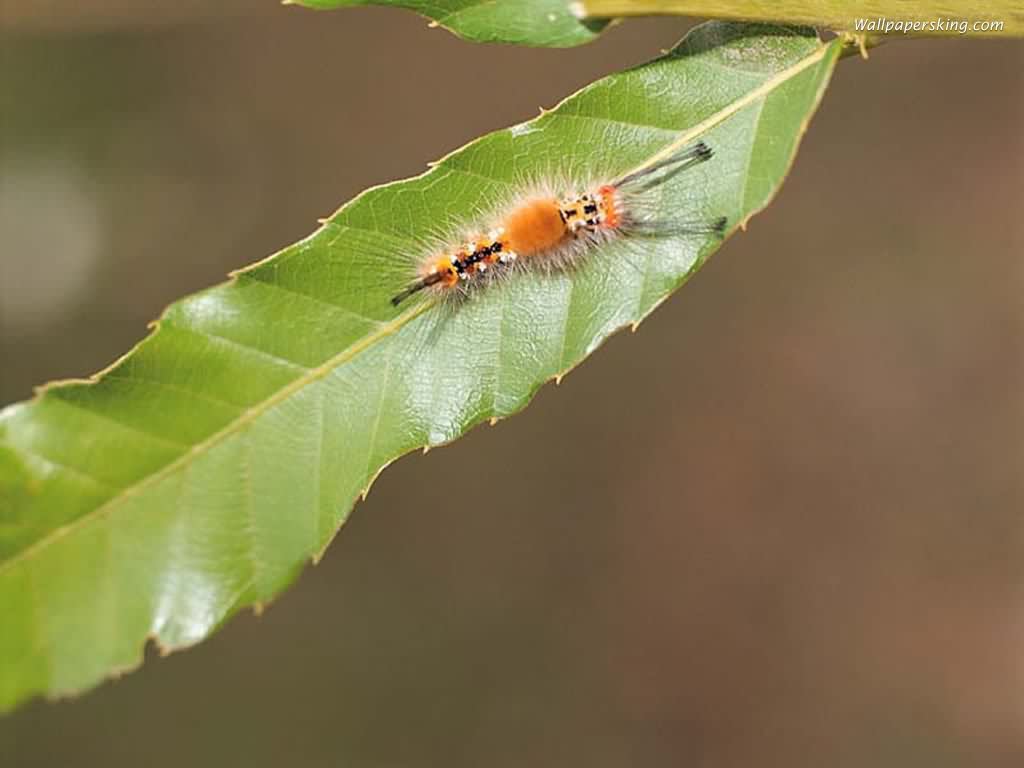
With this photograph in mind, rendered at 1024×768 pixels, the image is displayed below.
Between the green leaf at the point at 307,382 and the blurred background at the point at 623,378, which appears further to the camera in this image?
the blurred background at the point at 623,378

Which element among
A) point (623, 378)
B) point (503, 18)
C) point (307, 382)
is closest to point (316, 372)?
point (307, 382)

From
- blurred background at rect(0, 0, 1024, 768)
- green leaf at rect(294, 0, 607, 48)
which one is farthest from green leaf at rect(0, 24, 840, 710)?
blurred background at rect(0, 0, 1024, 768)

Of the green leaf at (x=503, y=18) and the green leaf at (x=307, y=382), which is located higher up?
the green leaf at (x=503, y=18)

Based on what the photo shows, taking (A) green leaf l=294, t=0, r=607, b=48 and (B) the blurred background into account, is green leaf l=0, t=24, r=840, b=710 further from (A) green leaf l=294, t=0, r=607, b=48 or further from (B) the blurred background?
(B) the blurred background

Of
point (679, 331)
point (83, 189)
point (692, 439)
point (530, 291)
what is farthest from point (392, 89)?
point (530, 291)

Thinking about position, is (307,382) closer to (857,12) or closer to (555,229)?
(555,229)

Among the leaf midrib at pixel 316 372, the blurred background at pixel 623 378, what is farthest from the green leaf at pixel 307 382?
the blurred background at pixel 623 378

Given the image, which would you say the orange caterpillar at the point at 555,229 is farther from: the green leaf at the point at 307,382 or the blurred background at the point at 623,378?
the blurred background at the point at 623,378
